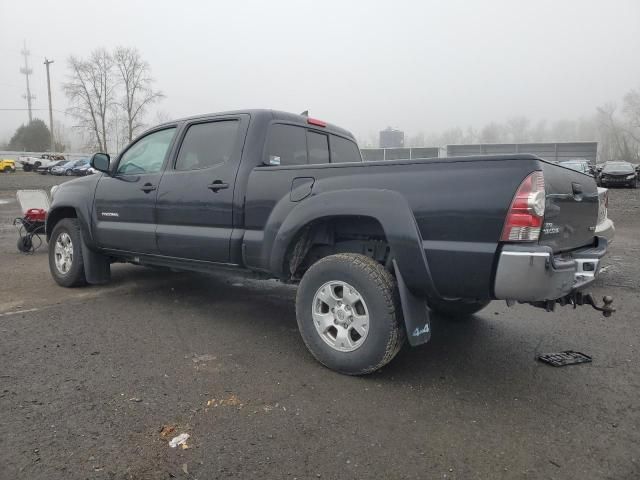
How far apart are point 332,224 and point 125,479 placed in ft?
6.97

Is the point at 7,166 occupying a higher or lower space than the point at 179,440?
higher

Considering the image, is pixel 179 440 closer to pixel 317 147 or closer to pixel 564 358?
pixel 564 358

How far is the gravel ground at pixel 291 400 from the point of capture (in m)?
2.39

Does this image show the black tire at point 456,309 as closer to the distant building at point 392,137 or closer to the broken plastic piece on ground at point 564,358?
the broken plastic piece on ground at point 564,358

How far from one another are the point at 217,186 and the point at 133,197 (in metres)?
1.30

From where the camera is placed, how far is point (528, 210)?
2.69 m

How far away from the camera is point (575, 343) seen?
4.13 metres

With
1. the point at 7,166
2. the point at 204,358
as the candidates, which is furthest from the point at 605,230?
the point at 7,166

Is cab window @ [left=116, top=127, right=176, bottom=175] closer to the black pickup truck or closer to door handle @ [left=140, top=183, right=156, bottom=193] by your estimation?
the black pickup truck

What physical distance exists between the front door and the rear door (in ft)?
0.61

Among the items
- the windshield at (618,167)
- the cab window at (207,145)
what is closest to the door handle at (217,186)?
the cab window at (207,145)

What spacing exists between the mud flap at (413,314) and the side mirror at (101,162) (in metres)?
3.67

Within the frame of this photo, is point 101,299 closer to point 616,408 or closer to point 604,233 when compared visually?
point 616,408

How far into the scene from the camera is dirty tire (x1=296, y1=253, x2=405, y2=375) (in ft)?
10.3
